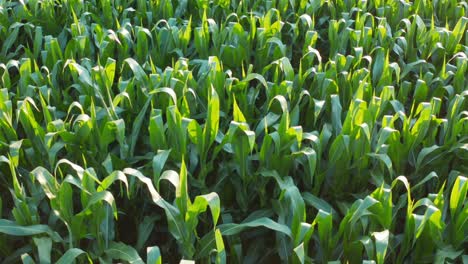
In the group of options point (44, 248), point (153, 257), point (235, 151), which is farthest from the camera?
point (235, 151)

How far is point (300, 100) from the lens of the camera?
2.52 m

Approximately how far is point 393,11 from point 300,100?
117cm

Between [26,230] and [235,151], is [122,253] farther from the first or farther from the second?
[235,151]

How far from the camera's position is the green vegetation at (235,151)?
1.89 meters

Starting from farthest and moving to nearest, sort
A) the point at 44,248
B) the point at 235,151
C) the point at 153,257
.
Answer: the point at 235,151, the point at 44,248, the point at 153,257

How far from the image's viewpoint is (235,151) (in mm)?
2133

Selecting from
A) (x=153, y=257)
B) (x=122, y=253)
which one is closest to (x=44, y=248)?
(x=122, y=253)

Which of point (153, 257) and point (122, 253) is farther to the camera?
point (122, 253)

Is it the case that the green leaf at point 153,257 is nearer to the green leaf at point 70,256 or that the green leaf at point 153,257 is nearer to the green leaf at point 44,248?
the green leaf at point 70,256

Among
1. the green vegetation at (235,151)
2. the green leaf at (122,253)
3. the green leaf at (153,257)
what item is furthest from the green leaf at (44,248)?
the green leaf at (153,257)

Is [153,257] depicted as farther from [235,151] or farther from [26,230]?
[235,151]

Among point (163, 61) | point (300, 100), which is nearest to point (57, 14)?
point (163, 61)

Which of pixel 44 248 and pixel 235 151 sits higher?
pixel 235 151

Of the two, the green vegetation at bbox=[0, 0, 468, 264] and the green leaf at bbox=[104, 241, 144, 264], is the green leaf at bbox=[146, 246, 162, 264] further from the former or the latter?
the green leaf at bbox=[104, 241, 144, 264]
